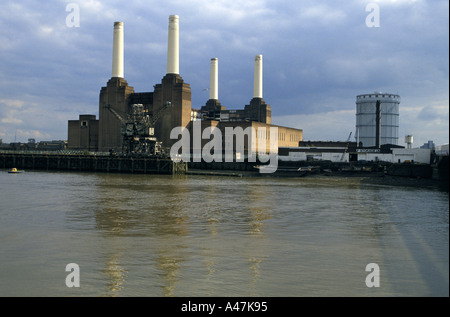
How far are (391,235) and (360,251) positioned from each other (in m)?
4.76

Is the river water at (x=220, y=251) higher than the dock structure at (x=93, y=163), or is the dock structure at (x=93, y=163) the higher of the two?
the dock structure at (x=93, y=163)

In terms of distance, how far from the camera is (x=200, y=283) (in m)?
12.7

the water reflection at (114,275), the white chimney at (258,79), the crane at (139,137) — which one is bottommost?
the water reflection at (114,275)

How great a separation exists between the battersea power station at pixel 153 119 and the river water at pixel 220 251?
80.2 m

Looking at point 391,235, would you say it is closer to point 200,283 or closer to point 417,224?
point 417,224

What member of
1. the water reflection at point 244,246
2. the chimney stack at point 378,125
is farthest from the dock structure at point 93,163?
the water reflection at point 244,246

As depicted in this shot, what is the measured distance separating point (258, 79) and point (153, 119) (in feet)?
142

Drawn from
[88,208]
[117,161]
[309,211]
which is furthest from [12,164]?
[309,211]

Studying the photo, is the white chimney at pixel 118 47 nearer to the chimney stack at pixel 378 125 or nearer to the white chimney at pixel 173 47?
the white chimney at pixel 173 47

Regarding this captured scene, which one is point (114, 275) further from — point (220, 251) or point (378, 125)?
point (378, 125)

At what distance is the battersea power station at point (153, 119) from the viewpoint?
362 feet

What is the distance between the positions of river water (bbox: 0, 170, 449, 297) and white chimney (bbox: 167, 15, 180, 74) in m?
86.4

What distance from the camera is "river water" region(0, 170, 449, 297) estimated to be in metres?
12.4

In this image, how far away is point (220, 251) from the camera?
666 inches
